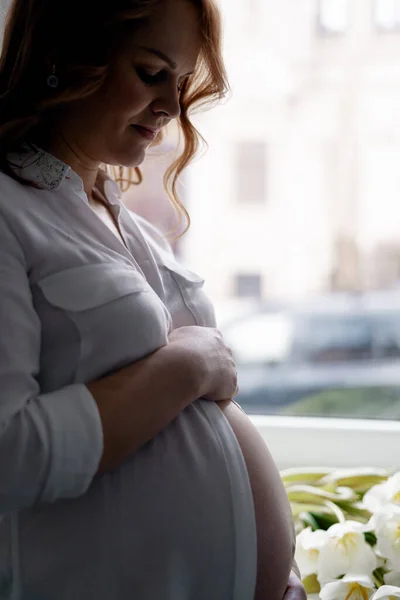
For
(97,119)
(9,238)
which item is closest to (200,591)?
(9,238)

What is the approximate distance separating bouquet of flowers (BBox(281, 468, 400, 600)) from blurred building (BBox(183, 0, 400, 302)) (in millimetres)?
918

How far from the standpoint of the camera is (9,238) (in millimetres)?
881

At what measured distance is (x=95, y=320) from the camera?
3.01ft

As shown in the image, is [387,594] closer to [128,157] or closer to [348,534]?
[348,534]

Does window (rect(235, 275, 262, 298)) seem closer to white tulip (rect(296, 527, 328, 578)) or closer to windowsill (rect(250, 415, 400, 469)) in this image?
windowsill (rect(250, 415, 400, 469))

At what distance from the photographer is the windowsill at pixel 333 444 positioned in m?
1.75

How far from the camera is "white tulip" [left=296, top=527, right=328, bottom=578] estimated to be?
1300 millimetres

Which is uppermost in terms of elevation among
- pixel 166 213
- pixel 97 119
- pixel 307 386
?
pixel 97 119

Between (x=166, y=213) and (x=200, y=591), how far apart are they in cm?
149

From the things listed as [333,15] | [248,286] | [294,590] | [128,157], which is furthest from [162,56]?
[248,286]

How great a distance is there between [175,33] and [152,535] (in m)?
0.68

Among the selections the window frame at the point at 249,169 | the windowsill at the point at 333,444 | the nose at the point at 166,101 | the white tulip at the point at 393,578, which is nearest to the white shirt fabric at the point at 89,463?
the nose at the point at 166,101

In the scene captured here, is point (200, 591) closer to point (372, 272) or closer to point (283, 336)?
point (283, 336)

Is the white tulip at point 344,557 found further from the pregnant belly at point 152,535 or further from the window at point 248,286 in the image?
the window at point 248,286
